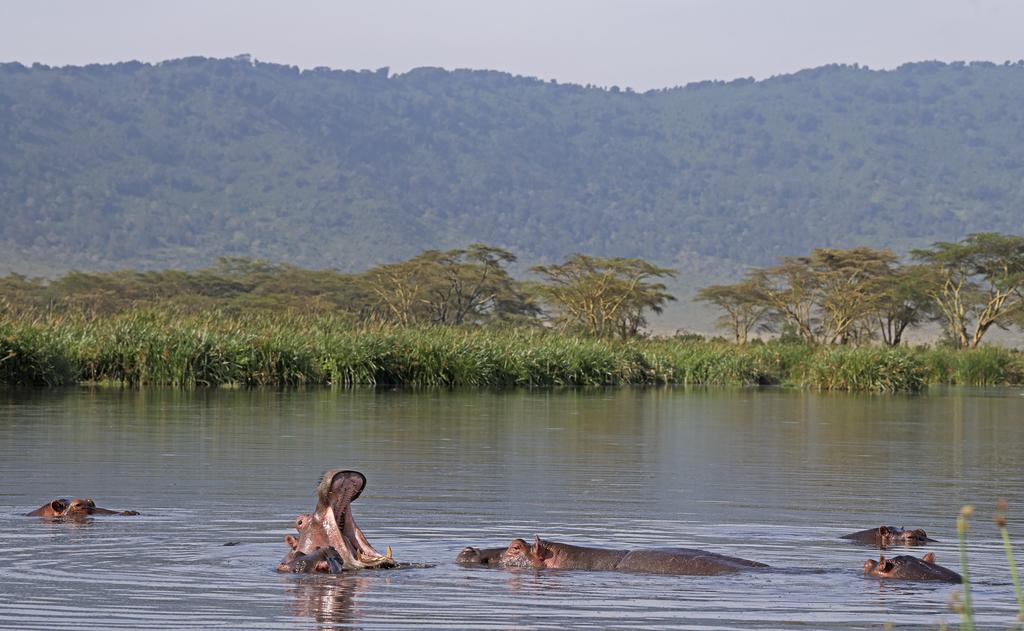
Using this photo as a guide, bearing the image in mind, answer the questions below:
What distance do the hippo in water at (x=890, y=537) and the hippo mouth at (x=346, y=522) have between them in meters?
3.25

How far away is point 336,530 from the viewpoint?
8.73 m

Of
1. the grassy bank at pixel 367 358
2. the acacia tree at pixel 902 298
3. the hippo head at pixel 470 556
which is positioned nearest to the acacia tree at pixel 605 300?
the acacia tree at pixel 902 298

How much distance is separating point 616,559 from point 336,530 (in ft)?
5.77

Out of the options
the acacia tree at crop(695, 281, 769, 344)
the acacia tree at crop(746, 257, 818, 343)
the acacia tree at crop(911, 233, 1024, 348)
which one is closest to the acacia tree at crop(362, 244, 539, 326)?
Result: the acacia tree at crop(695, 281, 769, 344)

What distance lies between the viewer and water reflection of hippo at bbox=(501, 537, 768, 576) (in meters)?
9.45

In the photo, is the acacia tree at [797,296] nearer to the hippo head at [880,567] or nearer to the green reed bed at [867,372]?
the green reed bed at [867,372]

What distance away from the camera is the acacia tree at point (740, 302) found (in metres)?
78.4

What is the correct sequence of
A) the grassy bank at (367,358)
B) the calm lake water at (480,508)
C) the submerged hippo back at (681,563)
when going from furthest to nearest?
the grassy bank at (367,358) < the submerged hippo back at (681,563) < the calm lake water at (480,508)

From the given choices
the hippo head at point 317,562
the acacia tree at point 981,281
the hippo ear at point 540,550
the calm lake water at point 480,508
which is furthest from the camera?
the acacia tree at point 981,281

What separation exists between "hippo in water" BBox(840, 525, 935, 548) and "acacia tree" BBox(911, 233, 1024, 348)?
195 ft

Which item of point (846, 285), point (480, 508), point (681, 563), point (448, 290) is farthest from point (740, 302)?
point (681, 563)

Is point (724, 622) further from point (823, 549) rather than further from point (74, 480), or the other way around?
point (74, 480)

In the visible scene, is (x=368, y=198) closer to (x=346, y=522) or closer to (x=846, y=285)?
(x=846, y=285)

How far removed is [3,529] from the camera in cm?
A: 1078
